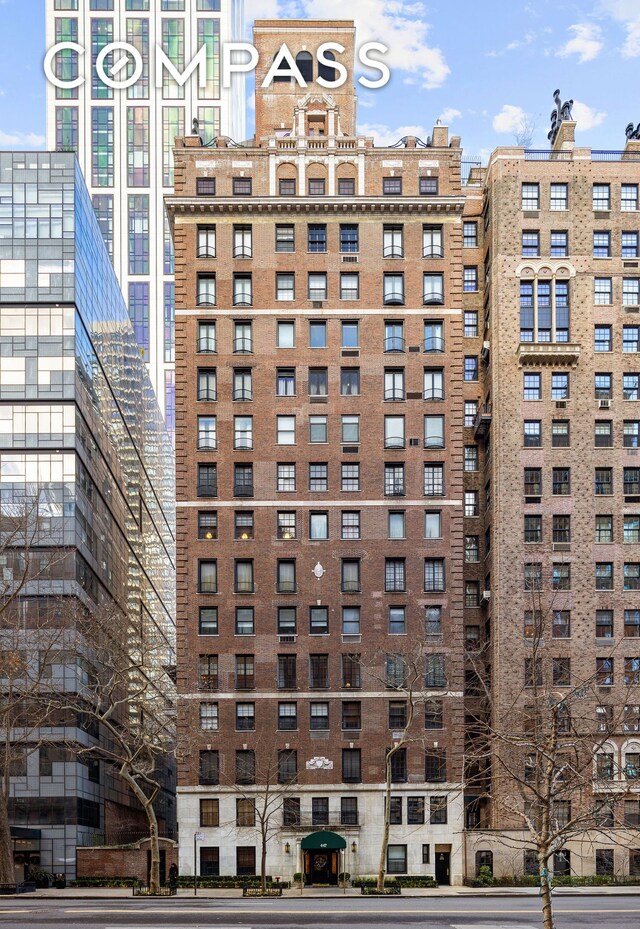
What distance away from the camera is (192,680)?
277 feet

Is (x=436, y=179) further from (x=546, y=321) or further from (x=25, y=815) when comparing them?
(x=25, y=815)

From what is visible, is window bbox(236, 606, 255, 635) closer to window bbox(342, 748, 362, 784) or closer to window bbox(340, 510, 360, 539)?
window bbox(340, 510, 360, 539)

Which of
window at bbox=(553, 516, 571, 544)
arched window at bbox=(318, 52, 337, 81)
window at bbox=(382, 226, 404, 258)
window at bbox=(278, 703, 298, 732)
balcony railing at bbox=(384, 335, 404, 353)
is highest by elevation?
arched window at bbox=(318, 52, 337, 81)

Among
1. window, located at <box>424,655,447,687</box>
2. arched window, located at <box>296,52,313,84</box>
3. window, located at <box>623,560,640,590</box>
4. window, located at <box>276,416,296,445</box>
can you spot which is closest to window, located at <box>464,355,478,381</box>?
window, located at <box>276,416,296,445</box>

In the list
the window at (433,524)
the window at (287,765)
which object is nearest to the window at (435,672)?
the window at (433,524)

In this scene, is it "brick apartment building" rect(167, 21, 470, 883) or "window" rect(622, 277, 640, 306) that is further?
"window" rect(622, 277, 640, 306)

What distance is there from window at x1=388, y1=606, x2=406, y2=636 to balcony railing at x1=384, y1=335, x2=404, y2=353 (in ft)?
59.5

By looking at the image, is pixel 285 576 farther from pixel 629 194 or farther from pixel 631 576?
pixel 629 194

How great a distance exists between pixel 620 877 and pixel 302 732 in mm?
22496

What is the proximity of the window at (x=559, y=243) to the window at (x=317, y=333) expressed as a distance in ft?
58.8

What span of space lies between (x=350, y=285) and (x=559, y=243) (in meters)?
15.9

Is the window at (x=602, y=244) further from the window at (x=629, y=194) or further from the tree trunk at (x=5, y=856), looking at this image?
the tree trunk at (x=5, y=856)

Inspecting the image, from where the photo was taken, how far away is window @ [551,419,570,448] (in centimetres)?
9075

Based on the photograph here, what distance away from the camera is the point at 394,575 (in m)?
87.3
